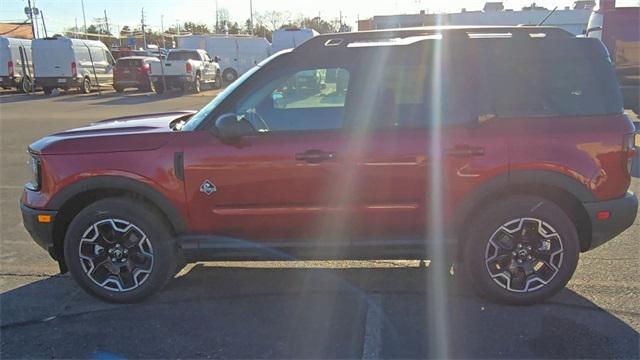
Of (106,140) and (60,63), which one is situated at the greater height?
(60,63)

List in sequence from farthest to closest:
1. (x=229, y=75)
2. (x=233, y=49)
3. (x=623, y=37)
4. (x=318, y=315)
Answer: (x=229, y=75) → (x=233, y=49) → (x=623, y=37) → (x=318, y=315)

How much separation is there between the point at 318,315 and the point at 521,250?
1.47 meters

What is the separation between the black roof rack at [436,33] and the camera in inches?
146

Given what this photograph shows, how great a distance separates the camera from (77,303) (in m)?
3.82

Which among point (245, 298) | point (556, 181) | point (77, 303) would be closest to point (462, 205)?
point (556, 181)

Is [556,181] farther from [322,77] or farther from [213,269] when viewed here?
[213,269]

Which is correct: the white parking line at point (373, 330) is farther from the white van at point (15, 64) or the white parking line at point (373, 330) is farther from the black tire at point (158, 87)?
the white van at point (15, 64)

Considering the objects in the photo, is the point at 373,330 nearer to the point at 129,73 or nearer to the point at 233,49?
the point at 129,73

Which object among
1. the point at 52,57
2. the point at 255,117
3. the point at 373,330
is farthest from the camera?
the point at 52,57

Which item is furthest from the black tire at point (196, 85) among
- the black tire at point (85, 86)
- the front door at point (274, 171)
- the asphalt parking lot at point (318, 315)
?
the front door at point (274, 171)

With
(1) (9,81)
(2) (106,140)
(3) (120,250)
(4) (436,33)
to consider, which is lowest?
(3) (120,250)

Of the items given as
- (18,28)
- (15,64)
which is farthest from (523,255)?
(18,28)

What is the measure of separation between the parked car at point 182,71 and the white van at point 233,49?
4659 mm

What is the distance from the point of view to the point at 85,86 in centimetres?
2477
